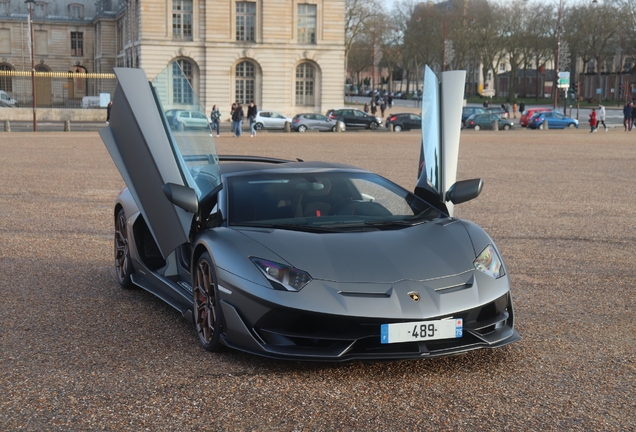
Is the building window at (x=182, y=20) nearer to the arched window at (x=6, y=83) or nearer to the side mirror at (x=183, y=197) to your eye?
the arched window at (x=6, y=83)

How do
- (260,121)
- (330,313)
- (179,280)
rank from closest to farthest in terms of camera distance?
(330,313)
(179,280)
(260,121)

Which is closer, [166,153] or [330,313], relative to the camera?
[330,313]

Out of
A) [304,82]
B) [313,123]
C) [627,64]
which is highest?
[627,64]

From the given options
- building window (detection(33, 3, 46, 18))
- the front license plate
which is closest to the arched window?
building window (detection(33, 3, 46, 18))

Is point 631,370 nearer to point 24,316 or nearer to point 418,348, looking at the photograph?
point 418,348

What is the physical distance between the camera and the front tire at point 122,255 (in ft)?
23.0

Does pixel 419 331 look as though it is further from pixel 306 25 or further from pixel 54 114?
pixel 306 25

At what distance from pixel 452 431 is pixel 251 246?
65.3 inches

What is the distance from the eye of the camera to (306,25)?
2473 inches

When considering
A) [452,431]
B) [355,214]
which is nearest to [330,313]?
[452,431]

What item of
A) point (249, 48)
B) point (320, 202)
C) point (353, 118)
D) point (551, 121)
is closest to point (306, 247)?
point (320, 202)

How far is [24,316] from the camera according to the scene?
20.2 ft

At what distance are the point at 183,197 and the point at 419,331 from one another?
1862mm

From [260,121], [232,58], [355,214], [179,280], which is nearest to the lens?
[355,214]
